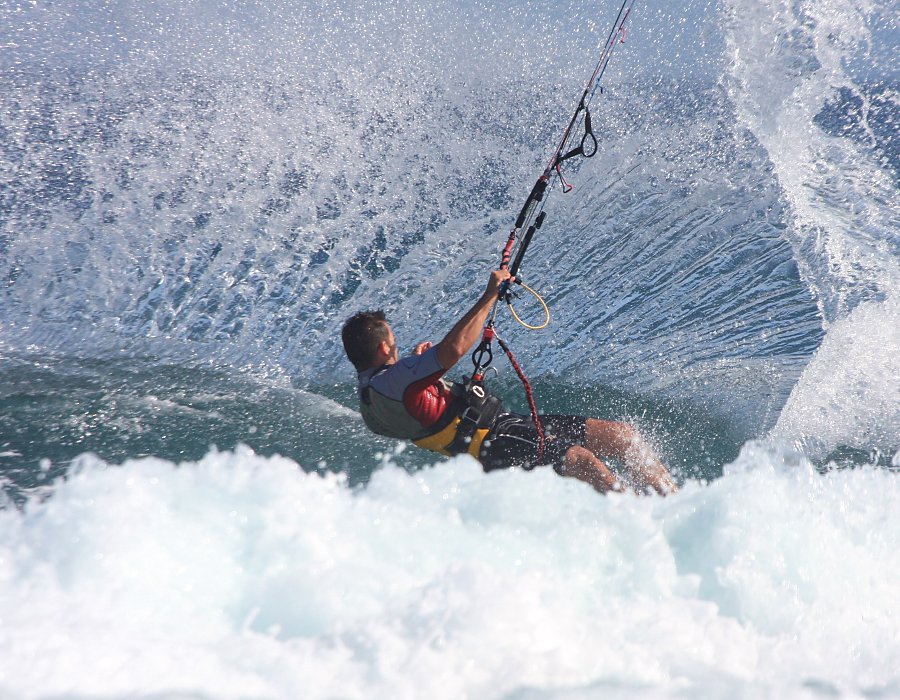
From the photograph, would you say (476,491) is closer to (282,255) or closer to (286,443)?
(286,443)

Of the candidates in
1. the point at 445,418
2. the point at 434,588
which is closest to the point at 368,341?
the point at 445,418

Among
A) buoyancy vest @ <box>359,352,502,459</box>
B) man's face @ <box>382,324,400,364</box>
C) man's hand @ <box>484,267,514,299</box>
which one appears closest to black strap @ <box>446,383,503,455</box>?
buoyancy vest @ <box>359,352,502,459</box>

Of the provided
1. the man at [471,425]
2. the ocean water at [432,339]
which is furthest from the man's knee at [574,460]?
the ocean water at [432,339]

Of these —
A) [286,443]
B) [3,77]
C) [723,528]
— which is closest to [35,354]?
[286,443]

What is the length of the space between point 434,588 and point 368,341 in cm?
134

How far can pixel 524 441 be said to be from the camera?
306cm

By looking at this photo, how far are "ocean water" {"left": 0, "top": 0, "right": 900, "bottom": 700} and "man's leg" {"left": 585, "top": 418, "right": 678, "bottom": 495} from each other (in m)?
0.50

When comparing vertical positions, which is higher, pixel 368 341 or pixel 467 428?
pixel 368 341

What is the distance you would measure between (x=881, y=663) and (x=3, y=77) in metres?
6.87

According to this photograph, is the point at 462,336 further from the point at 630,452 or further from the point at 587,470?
the point at 630,452

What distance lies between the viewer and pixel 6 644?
1.51 m

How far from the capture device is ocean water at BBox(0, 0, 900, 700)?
1.77m

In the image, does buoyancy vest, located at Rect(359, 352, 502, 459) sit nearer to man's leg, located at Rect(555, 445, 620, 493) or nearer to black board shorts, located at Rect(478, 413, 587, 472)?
black board shorts, located at Rect(478, 413, 587, 472)

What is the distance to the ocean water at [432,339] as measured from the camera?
177cm
